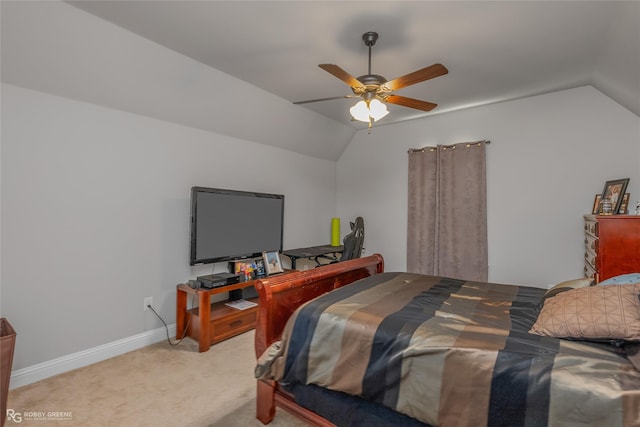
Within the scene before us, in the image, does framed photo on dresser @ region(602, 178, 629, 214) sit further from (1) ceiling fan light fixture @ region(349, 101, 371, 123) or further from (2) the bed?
(1) ceiling fan light fixture @ region(349, 101, 371, 123)

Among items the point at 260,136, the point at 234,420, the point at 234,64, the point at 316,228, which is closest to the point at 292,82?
the point at 234,64

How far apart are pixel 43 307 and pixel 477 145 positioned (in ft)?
15.1

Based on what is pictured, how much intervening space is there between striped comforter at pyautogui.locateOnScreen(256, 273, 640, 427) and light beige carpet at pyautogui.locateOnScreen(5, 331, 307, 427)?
1.86 feet

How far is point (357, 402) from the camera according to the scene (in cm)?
151

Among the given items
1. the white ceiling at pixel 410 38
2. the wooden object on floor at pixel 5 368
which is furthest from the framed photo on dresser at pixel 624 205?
the wooden object on floor at pixel 5 368

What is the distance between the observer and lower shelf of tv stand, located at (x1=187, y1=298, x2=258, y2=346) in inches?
114

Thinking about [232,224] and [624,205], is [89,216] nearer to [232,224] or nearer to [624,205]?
[232,224]

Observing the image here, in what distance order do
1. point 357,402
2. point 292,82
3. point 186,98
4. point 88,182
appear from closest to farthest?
point 357,402 < point 88,182 < point 186,98 < point 292,82

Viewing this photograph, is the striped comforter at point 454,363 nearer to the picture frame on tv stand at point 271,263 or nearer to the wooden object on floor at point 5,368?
the wooden object on floor at point 5,368

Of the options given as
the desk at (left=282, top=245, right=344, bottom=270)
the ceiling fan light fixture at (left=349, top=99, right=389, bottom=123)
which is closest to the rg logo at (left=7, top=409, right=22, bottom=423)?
the desk at (left=282, top=245, right=344, bottom=270)

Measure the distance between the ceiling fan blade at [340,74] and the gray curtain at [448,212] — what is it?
2.39 m

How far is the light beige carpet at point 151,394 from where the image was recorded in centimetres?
189

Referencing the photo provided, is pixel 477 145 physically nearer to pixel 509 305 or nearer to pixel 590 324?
pixel 509 305

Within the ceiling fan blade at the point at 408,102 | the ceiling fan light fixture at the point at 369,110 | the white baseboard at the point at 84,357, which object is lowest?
the white baseboard at the point at 84,357
